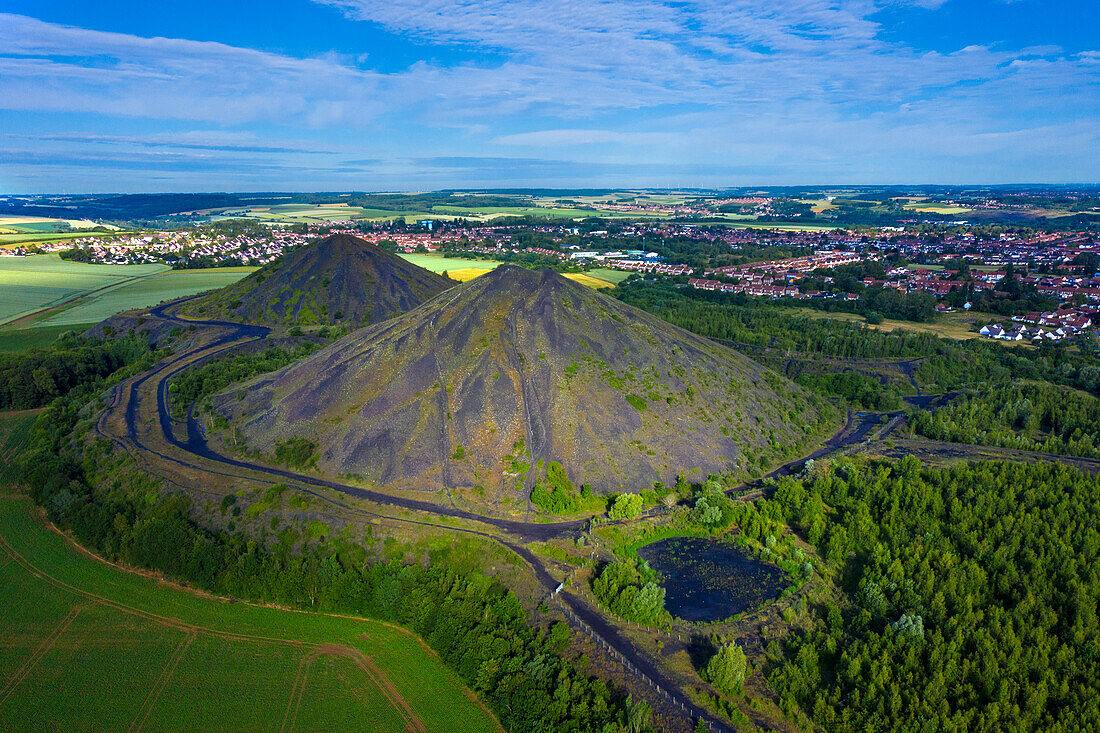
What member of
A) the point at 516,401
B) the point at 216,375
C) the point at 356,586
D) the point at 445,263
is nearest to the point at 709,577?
the point at 516,401

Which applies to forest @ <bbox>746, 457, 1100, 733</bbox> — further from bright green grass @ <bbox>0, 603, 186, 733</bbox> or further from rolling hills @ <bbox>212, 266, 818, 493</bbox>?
bright green grass @ <bbox>0, 603, 186, 733</bbox>

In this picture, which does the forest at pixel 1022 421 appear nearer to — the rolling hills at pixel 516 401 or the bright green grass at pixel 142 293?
the rolling hills at pixel 516 401

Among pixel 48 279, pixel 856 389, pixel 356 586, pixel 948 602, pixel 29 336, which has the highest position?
pixel 48 279

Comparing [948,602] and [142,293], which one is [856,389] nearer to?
[948,602]

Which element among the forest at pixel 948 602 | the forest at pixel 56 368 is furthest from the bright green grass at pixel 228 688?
the forest at pixel 56 368

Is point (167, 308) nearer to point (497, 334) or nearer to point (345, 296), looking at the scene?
point (345, 296)
